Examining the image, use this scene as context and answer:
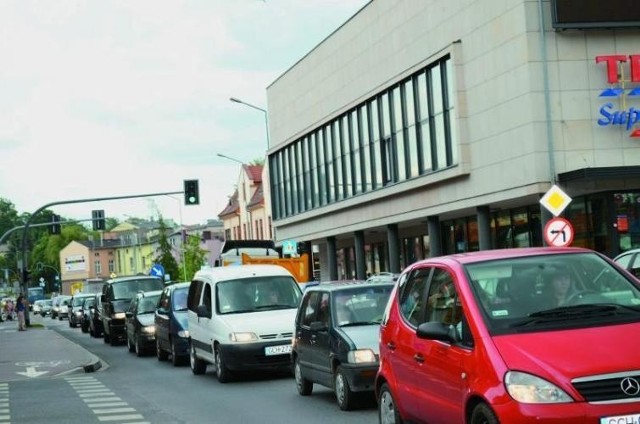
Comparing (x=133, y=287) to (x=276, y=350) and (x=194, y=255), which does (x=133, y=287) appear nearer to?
(x=276, y=350)

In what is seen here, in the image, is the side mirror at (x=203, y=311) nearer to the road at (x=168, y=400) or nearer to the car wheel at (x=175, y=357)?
the road at (x=168, y=400)

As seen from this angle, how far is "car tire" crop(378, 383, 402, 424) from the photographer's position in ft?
32.9

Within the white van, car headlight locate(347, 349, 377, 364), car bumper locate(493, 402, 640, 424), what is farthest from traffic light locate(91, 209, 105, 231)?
car bumper locate(493, 402, 640, 424)

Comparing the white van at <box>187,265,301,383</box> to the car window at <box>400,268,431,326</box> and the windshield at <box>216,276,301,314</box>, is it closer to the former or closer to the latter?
the windshield at <box>216,276,301,314</box>

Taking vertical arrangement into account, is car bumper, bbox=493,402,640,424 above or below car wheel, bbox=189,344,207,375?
above

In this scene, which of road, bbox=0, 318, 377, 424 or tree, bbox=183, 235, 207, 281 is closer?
road, bbox=0, 318, 377, 424

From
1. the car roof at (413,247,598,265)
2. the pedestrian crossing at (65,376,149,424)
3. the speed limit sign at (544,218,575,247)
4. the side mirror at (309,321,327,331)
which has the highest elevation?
the speed limit sign at (544,218,575,247)

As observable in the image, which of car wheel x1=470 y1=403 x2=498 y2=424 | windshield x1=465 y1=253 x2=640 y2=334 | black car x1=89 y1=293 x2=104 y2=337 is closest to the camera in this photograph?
car wheel x1=470 y1=403 x2=498 y2=424

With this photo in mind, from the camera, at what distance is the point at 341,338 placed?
45.9 ft

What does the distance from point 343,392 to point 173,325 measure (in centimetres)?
1135

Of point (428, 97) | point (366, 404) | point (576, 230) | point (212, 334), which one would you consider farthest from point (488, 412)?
point (428, 97)

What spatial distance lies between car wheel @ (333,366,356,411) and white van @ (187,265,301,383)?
476 centimetres

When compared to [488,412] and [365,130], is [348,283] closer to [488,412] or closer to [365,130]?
[488,412]

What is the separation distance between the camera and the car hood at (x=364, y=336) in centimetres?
1367
